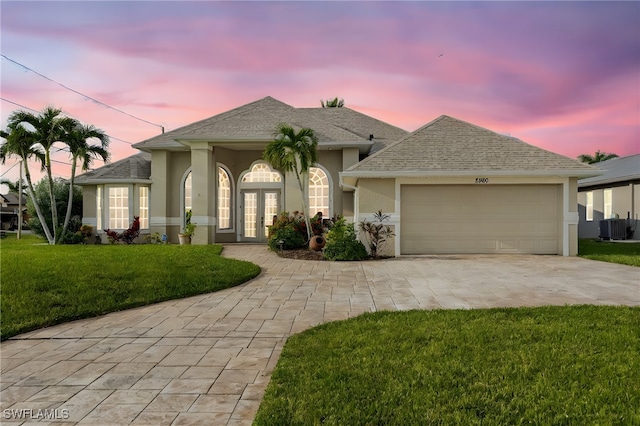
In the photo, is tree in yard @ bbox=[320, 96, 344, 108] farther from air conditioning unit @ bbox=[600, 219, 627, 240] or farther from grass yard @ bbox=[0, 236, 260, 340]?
grass yard @ bbox=[0, 236, 260, 340]

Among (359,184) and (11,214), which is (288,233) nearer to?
(359,184)

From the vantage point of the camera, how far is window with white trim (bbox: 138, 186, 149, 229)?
1862cm

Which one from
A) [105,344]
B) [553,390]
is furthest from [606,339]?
[105,344]

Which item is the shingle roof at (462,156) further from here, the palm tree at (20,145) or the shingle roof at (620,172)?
the palm tree at (20,145)

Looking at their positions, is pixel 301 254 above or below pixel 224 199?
below

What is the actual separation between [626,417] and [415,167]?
11273mm

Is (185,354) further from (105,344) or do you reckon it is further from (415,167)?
(415,167)

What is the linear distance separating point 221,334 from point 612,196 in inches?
913

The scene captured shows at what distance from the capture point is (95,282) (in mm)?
8422

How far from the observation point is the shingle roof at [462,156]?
13.6 metres

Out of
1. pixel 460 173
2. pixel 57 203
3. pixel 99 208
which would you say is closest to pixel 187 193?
pixel 99 208

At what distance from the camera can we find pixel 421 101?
1584 cm

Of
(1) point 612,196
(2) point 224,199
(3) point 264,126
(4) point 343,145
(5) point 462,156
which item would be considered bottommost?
(2) point 224,199

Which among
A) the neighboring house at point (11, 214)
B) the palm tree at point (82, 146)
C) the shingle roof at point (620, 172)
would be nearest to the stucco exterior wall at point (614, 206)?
the shingle roof at point (620, 172)
